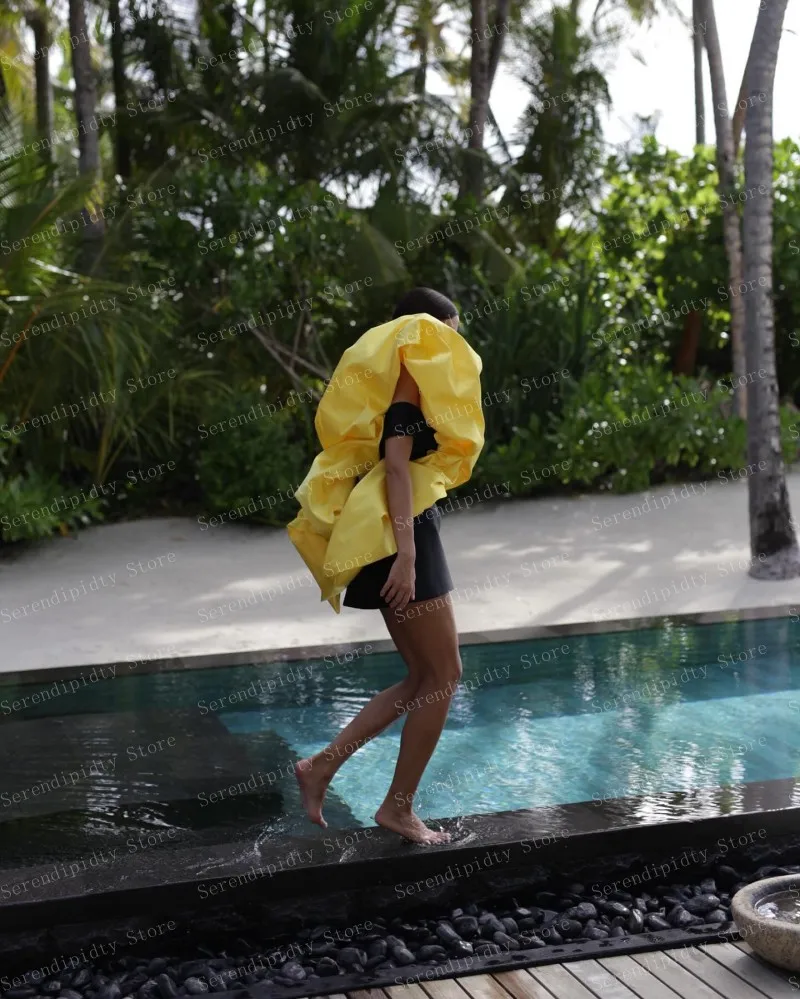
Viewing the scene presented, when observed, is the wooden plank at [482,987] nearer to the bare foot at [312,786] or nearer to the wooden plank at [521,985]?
the wooden plank at [521,985]

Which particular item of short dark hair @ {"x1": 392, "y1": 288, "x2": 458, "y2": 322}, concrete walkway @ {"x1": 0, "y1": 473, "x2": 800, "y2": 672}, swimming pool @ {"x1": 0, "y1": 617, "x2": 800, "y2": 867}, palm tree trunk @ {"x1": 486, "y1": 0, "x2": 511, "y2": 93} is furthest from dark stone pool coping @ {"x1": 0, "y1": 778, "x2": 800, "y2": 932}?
palm tree trunk @ {"x1": 486, "y1": 0, "x2": 511, "y2": 93}

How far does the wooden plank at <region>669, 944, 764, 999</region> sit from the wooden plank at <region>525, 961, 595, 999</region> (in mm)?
259

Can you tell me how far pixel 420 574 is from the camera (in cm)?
318

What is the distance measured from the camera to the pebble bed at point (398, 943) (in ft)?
9.53

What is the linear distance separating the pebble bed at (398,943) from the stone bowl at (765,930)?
16cm

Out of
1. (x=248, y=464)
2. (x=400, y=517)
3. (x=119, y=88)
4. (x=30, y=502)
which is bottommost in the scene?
(x=30, y=502)

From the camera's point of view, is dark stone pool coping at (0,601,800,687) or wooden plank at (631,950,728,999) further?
dark stone pool coping at (0,601,800,687)

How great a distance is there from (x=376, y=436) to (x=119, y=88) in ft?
46.3

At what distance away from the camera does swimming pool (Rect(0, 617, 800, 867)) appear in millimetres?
3957

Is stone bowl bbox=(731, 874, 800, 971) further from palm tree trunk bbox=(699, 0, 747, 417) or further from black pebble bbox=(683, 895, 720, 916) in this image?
palm tree trunk bbox=(699, 0, 747, 417)

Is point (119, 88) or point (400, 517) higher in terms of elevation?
point (119, 88)

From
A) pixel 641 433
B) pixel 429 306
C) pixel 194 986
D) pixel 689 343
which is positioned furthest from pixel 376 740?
pixel 689 343

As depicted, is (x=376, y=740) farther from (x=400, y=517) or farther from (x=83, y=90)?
(x=83, y=90)

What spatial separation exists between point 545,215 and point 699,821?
1388 centimetres
